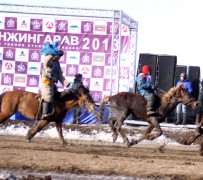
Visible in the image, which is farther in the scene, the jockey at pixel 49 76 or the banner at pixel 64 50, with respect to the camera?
the banner at pixel 64 50

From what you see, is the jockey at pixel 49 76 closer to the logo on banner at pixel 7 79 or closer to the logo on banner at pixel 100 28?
the logo on banner at pixel 100 28

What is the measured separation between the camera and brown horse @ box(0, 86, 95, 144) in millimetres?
18656

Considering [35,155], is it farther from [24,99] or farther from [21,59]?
[21,59]

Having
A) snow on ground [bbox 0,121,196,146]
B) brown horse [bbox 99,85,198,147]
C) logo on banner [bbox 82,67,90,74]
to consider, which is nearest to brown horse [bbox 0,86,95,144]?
brown horse [bbox 99,85,198,147]

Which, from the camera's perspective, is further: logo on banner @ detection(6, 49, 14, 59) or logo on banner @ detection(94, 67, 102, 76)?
logo on banner @ detection(6, 49, 14, 59)

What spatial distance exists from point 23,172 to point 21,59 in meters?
15.5

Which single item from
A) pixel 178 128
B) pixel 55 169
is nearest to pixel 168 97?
pixel 178 128

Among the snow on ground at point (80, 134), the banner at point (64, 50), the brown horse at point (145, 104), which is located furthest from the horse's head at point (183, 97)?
the banner at point (64, 50)

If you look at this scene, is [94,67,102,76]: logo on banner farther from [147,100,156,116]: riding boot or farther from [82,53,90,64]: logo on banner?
[147,100,156,116]: riding boot

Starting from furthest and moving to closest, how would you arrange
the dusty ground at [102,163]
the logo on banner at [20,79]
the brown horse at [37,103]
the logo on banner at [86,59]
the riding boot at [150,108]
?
the logo on banner at [20,79] → the logo on banner at [86,59] → the riding boot at [150,108] → the brown horse at [37,103] → the dusty ground at [102,163]

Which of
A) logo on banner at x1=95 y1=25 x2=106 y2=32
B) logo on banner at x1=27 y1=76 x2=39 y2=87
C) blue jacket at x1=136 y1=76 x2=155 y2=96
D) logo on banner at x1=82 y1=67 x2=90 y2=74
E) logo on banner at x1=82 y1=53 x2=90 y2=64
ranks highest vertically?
logo on banner at x1=95 y1=25 x2=106 y2=32

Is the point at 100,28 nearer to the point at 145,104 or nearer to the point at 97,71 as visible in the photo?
the point at 97,71

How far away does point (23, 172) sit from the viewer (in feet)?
39.0

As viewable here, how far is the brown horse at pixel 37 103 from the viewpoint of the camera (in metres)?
18.7
